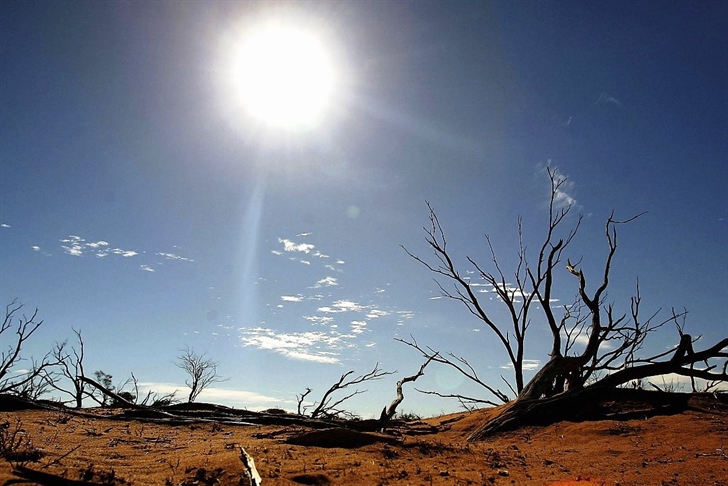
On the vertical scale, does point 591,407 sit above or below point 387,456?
above

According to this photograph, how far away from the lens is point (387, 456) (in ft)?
13.9

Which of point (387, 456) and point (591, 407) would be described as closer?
point (387, 456)

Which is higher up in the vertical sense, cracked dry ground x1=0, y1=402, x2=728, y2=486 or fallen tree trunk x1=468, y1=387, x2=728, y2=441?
fallen tree trunk x1=468, y1=387, x2=728, y2=441

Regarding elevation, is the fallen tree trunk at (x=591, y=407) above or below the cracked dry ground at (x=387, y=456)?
above

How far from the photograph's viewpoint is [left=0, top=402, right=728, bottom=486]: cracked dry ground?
11.2 feet

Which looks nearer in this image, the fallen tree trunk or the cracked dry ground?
the cracked dry ground

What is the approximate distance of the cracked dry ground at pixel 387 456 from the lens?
11.2 ft

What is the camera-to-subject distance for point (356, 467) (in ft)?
12.4

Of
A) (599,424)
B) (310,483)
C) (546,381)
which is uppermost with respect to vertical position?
(546,381)

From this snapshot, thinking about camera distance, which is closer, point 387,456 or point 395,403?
point 387,456

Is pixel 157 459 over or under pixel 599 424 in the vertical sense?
under

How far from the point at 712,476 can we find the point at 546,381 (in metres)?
4.62

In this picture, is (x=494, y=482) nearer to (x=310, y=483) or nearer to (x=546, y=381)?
(x=310, y=483)

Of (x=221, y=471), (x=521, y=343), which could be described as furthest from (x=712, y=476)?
(x=521, y=343)
